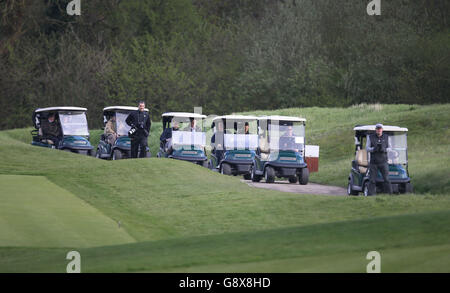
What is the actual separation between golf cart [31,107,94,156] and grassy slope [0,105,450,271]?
2.09 metres

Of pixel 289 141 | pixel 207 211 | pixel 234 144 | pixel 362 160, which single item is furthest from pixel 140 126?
pixel 207 211

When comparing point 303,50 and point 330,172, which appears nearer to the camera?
point 330,172

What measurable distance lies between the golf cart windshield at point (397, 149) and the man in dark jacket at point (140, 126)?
6.64m

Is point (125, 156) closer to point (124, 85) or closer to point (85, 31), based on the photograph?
point (124, 85)

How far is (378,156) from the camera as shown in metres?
18.8

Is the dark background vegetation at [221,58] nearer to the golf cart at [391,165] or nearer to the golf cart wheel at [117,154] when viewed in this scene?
the golf cart wheel at [117,154]

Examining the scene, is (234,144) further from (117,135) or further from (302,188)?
(117,135)

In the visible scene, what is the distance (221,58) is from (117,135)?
36.3 meters

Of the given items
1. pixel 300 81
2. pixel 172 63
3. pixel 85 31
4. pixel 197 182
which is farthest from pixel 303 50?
pixel 197 182

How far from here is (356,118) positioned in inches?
1603

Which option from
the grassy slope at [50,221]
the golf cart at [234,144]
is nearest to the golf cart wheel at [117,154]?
the golf cart at [234,144]

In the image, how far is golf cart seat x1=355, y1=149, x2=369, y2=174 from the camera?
66.4 ft

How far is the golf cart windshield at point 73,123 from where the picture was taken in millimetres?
29141

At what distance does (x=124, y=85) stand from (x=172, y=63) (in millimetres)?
3976
